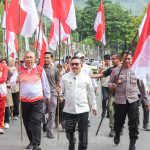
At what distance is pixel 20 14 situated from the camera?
1042cm

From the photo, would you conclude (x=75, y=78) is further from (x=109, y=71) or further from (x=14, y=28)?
(x=14, y=28)

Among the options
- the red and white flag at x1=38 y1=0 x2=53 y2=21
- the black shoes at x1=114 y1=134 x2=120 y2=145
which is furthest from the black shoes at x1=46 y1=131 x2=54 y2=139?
the red and white flag at x1=38 y1=0 x2=53 y2=21

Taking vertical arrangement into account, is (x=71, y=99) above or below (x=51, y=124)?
above

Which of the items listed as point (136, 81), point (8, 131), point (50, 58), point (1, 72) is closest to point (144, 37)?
point (136, 81)

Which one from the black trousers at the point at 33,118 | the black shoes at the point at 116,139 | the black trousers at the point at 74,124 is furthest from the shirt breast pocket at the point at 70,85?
the black shoes at the point at 116,139

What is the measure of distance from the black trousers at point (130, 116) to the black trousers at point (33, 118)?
4.58ft

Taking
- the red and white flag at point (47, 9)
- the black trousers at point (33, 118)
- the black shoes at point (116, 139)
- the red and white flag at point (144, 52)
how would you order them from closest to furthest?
the red and white flag at point (144, 52)
the black trousers at point (33, 118)
the black shoes at point (116, 139)
the red and white flag at point (47, 9)

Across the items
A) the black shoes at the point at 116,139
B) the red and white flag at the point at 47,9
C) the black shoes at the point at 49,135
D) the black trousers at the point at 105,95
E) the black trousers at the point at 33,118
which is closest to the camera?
the black trousers at the point at 33,118

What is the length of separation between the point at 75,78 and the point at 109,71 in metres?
1.99

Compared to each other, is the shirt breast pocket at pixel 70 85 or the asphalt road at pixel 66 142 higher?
the shirt breast pocket at pixel 70 85

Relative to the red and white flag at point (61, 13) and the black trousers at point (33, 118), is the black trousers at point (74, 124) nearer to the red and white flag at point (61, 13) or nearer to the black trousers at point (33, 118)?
the black trousers at point (33, 118)

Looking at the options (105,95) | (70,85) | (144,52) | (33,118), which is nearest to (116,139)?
(33,118)

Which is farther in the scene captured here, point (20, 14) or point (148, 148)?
point (20, 14)

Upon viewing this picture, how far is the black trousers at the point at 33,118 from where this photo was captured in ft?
28.2
